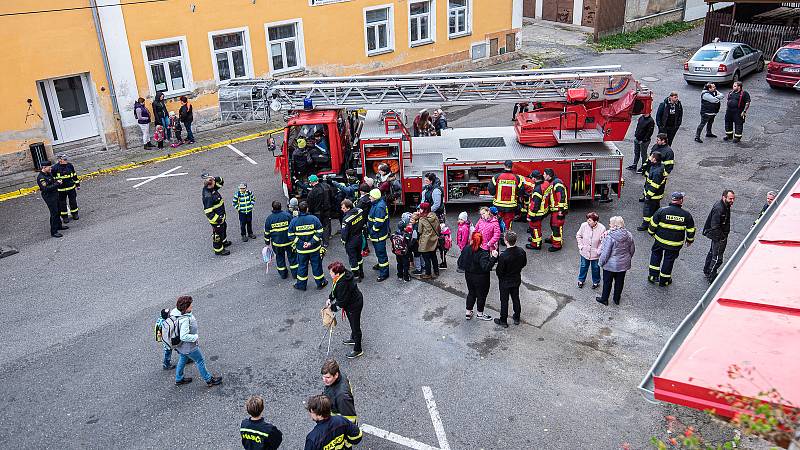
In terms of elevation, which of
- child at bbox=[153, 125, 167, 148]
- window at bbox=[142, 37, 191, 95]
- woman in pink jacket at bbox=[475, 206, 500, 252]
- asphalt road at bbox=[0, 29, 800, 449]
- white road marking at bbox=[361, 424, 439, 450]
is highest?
window at bbox=[142, 37, 191, 95]

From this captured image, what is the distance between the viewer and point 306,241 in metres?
10.7

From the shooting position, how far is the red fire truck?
13.4m

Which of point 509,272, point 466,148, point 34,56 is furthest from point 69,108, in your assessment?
point 509,272

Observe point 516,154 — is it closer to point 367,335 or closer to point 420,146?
point 420,146

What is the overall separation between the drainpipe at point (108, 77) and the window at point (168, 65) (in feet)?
3.45

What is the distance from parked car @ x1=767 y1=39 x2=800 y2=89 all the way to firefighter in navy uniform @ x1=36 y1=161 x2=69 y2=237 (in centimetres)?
2027

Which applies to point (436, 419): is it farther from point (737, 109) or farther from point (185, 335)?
point (737, 109)

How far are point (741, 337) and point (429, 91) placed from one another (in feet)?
30.5

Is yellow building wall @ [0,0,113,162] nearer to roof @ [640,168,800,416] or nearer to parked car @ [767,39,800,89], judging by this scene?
roof @ [640,168,800,416]

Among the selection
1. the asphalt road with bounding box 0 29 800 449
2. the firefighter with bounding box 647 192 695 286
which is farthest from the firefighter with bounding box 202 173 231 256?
the firefighter with bounding box 647 192 695 286

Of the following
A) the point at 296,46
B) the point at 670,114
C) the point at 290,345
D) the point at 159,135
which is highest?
the point at 296,46

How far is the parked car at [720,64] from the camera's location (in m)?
21.5

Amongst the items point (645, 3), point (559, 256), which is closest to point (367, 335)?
point (559, 256)

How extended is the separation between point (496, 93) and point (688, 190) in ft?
15.5
